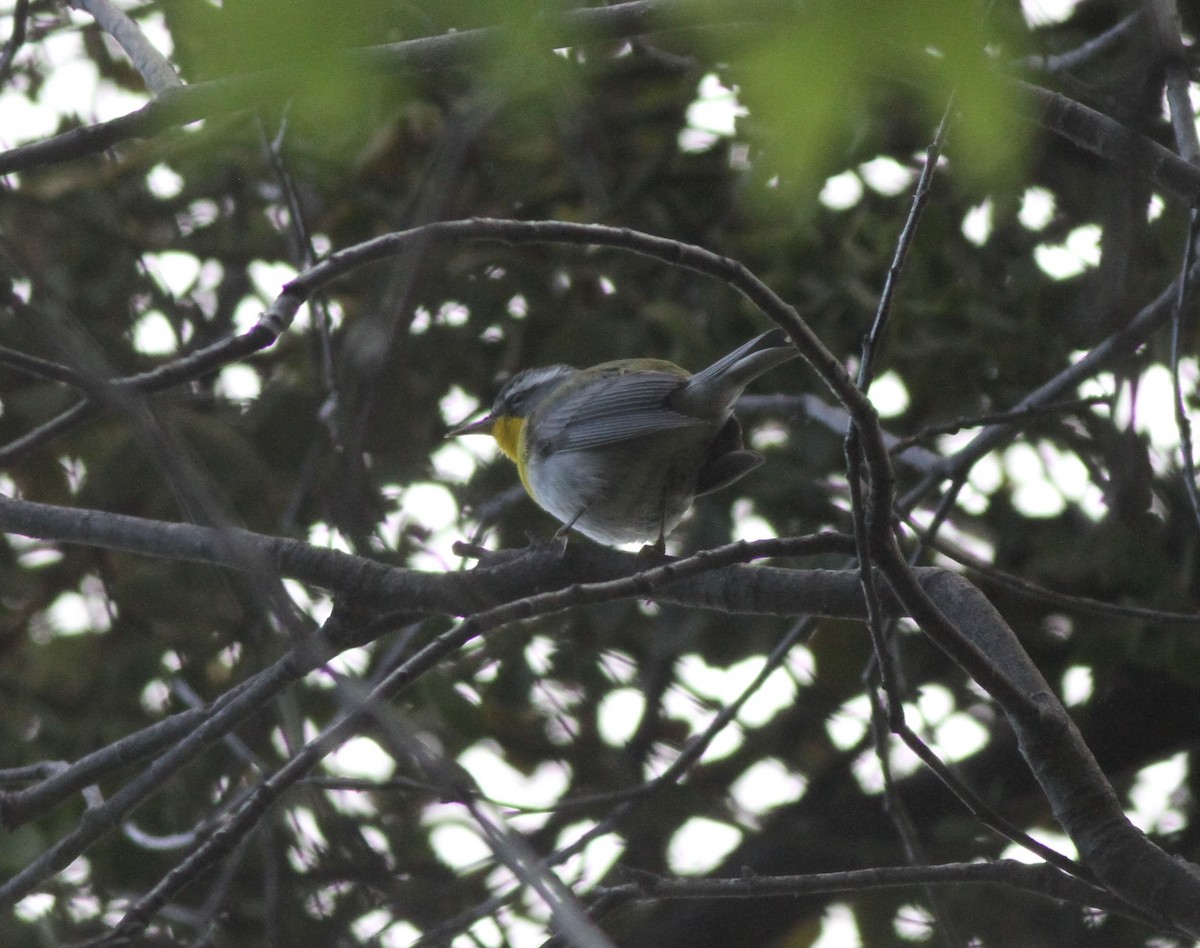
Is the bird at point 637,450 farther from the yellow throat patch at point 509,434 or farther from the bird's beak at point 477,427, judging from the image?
the bird's beak at point 477,427

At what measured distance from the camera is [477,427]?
5.65 m

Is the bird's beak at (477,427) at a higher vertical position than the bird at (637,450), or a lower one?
higher

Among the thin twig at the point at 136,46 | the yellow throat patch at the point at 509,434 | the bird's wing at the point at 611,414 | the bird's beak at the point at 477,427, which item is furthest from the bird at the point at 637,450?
the thin twig at the point at 136,46

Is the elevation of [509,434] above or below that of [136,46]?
above

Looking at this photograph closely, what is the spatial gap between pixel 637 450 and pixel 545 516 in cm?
117

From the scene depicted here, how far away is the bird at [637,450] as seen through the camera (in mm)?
4371

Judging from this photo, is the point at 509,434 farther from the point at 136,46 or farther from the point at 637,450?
the point at 136,46

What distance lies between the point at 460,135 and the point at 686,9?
1.46 ft

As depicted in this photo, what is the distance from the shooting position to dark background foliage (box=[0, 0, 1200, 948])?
15.3 feet

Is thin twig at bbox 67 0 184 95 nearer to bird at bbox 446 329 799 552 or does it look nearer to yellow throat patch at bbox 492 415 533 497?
bird at bbox 446 329 799 552

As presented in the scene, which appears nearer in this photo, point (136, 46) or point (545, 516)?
point (136, 46)

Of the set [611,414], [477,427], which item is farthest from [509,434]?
[611,414]

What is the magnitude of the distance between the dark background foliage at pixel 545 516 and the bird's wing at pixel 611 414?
1.21ft

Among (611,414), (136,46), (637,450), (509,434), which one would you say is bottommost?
(637,450)
